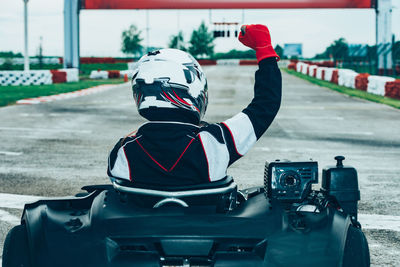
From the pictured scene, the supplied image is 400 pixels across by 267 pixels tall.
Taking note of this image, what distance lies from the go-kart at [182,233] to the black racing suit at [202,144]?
0.25 feet

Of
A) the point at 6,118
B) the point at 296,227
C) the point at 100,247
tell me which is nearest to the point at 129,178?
the point at 100,247

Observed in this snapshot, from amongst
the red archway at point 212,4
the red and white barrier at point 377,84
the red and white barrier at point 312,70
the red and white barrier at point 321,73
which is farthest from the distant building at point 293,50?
the red and white barrier at point 377,84

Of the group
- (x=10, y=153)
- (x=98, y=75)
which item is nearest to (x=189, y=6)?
(x=98, y=75)

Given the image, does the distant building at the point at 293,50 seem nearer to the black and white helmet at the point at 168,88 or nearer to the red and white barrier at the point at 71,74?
the red and white barrier at the point at 71,74

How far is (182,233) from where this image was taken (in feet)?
7.93

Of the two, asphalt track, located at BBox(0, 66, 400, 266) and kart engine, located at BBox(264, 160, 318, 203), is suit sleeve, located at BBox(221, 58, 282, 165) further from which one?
asphalt track, located at BBox(0, 66, 400, 266)

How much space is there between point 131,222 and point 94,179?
581 centimetres

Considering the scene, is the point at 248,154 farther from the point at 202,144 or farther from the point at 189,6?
the point at 189,6

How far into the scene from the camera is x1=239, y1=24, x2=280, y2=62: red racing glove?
9.04ft

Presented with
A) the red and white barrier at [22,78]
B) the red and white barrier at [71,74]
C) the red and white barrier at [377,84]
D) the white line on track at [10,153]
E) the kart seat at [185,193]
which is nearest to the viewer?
the kart seat at [185,193]

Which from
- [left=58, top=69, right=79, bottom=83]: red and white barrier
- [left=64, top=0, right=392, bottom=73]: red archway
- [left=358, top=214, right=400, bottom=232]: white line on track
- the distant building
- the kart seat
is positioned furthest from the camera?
the distant building

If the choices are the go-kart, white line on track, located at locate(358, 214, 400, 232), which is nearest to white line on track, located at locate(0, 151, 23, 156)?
white line on track, located at locate(358, 214, 400, 232)

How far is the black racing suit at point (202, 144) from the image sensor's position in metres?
2.77

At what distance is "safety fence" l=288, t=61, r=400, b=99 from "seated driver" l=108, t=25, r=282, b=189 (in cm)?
2224
